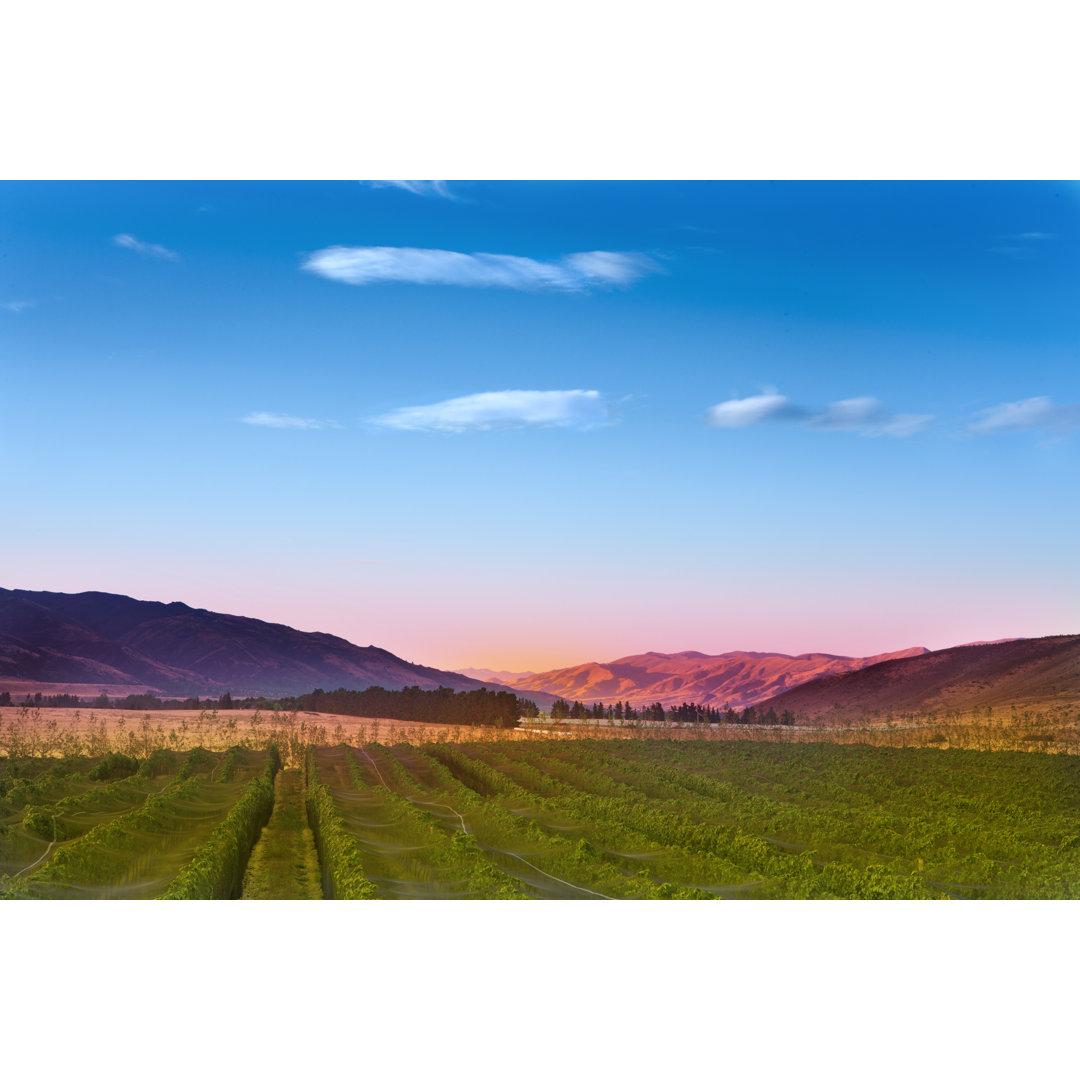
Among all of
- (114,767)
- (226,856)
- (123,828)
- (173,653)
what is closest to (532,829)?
(226,856)

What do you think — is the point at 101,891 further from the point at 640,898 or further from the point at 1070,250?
the point at 1070,250

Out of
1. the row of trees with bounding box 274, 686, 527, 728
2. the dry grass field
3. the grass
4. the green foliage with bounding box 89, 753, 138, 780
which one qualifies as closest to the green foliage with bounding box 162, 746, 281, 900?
the grass

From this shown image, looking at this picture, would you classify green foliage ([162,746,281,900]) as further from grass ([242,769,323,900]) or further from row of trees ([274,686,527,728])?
row of trees ([274,686,527,728])

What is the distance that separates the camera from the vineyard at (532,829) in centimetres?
962

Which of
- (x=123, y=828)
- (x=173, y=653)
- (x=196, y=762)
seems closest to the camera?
(x=123, y=828)

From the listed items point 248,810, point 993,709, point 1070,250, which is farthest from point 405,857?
point 993,709

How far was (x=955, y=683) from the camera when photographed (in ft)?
68.9

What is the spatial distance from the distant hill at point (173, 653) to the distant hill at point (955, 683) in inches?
269

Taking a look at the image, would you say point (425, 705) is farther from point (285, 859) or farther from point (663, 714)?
point (285, 859)

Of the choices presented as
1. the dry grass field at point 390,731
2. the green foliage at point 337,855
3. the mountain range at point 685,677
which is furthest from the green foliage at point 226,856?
the mountain range at point 685,677

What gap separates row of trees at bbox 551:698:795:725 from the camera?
16.7 metres

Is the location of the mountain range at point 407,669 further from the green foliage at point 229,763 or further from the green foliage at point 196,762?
the green foliage at point 229,763

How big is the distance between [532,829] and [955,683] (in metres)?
14.2
